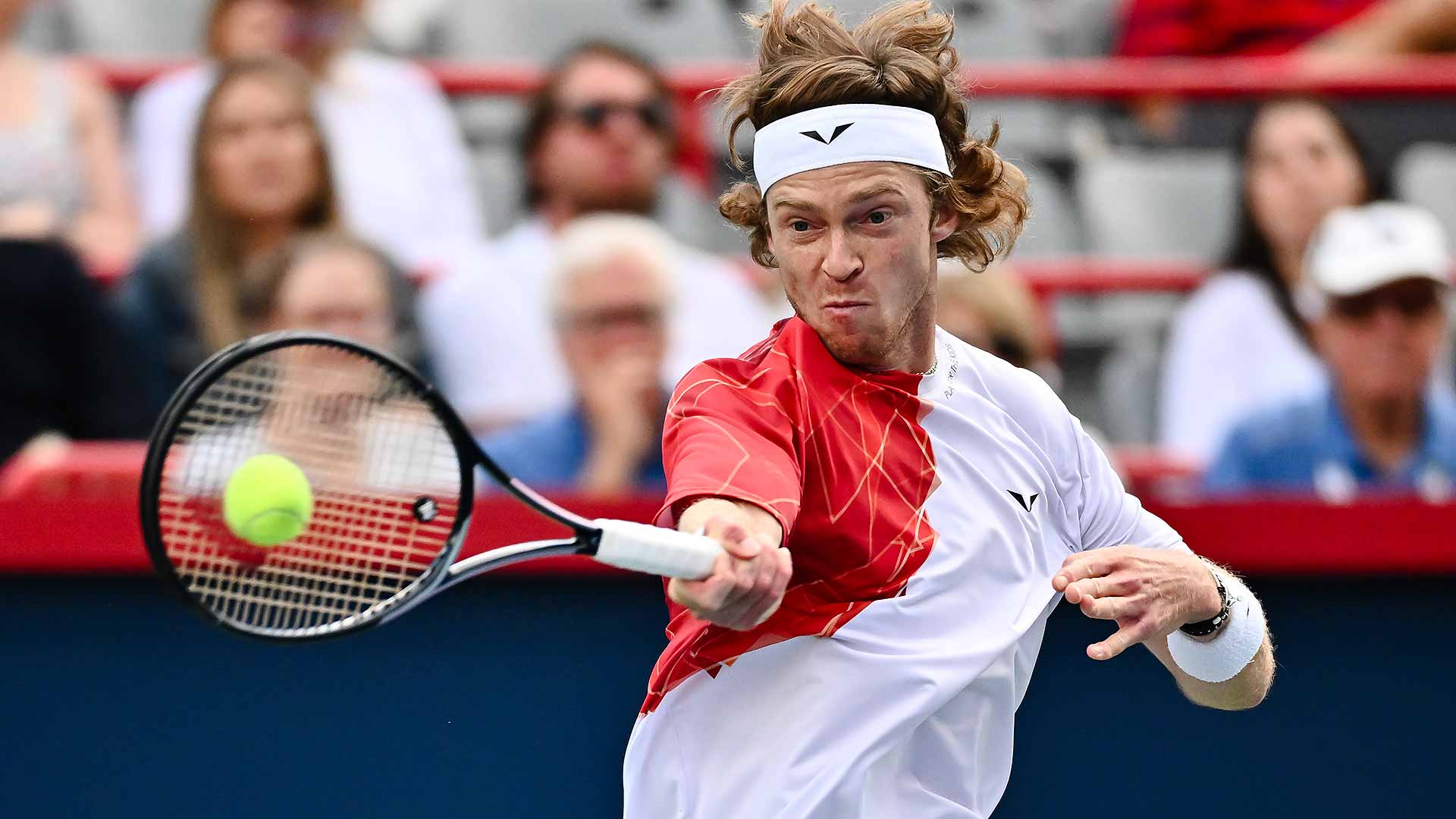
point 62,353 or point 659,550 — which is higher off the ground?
point 659,550

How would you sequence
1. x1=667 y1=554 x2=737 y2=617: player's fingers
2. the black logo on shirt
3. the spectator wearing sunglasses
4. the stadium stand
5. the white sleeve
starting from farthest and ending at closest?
the stadium stand → the spectator wearing sunglasses → the white sleeve → the black logo on shirt → x1=667 y1=554 x2=737 y2=617: player's fingers

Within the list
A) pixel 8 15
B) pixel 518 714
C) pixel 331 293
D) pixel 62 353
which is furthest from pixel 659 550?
pixel 8 15

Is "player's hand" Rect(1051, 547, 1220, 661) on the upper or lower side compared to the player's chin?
lower

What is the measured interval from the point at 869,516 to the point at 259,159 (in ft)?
8.92

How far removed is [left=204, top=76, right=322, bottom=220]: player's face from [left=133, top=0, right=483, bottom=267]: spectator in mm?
214

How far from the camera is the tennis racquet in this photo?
6.53 ft

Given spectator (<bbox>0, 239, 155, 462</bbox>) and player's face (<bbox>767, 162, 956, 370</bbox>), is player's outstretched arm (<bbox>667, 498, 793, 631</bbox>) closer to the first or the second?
player's face (<bbox>767, 162, 956, 370</bbox>)

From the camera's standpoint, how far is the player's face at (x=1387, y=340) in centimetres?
429

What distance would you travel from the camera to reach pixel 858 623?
207 centimetres

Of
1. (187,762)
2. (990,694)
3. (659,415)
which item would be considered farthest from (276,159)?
(990,694)

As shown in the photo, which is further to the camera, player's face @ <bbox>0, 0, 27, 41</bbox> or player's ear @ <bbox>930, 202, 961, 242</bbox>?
player's face @ <bbox>0, 0, 27, 41</bbox>

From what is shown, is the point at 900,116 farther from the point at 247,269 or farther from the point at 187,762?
the point at 247,269

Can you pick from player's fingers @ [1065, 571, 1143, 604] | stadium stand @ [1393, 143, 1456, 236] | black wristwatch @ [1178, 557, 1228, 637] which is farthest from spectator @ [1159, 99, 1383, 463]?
player's fingers @ [1065, 571, 1143, 604]

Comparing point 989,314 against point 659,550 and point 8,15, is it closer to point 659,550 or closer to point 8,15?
point 659,550
